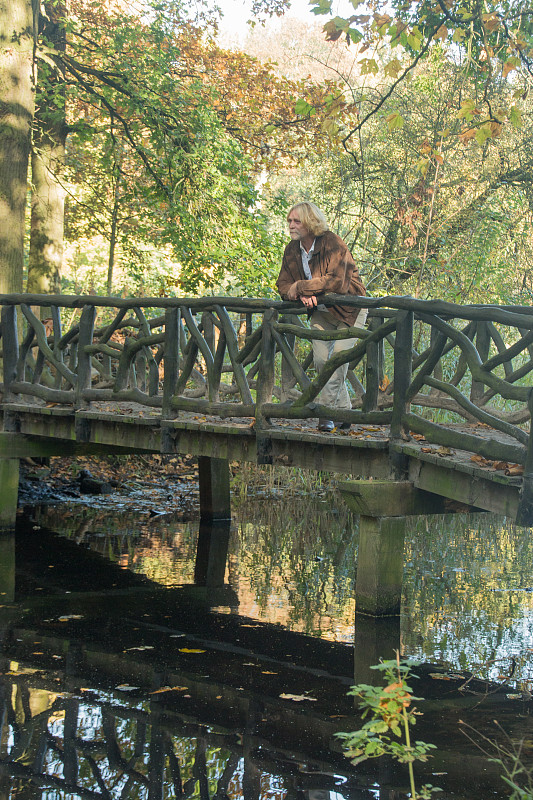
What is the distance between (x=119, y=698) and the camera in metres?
4.95

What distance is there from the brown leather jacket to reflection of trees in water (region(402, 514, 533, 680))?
2325mm

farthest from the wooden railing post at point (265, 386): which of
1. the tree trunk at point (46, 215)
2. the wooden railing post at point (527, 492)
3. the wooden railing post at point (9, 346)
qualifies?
the tree trunk at point (46, 215)

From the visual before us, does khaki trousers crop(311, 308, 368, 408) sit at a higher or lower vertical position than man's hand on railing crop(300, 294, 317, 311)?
lower

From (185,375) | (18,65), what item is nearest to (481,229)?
(18,65)

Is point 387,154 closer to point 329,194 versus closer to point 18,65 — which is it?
point 329,194

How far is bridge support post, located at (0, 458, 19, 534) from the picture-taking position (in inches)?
389

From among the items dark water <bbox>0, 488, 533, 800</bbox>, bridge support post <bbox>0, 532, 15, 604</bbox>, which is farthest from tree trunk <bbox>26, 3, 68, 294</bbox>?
bridge support post <bbox>0, 532, 15, 604</bbox>

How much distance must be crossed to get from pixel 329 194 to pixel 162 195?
400 cm

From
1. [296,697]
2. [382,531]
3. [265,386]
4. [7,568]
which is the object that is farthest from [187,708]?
[7,568]

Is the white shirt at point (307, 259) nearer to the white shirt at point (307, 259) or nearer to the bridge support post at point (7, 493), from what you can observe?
the white shirt at point (307, 259)

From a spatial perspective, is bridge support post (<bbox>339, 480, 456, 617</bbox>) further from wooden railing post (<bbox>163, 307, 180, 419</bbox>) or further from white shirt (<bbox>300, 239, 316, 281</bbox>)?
wooden railing post (<bbox>163, 307, 180, 419</bbox>)

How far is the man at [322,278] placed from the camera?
704cm

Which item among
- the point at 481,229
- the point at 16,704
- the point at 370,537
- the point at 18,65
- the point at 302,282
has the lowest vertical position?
the point at 16,704

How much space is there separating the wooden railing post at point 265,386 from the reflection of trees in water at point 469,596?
1.62 m
